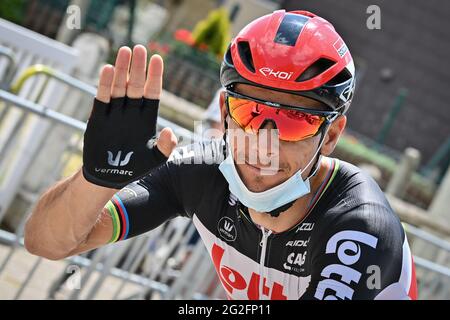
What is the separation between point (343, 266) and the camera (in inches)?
98.0

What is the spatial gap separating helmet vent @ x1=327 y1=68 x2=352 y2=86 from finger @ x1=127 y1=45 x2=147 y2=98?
0.70 m

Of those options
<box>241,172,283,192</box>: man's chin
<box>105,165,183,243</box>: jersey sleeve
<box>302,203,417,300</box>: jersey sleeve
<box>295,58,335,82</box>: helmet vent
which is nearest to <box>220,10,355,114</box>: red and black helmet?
<box>295,58,335,82</box>: helmet vent

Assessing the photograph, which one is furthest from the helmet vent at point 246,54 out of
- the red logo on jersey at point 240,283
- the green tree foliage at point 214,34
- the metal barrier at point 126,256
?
the green tree foliage at point 214,34

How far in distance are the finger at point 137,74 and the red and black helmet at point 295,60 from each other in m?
0.41

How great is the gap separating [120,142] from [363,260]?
36.4 inches

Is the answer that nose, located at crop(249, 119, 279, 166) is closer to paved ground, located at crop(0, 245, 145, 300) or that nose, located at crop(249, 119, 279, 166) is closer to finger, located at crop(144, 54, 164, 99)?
finger, located at crop(144, 54, 164, 99)

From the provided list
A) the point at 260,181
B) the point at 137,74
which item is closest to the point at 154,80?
the point at 137,74

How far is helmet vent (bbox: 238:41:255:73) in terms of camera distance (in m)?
2.73

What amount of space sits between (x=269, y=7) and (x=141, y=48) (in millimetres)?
19437

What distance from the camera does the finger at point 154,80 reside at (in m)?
2.53

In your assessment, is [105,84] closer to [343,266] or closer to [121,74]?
[121,74]

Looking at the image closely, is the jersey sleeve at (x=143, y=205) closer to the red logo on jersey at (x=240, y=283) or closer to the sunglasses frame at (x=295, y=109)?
the red logo on jersey at (x=240, y=283)
